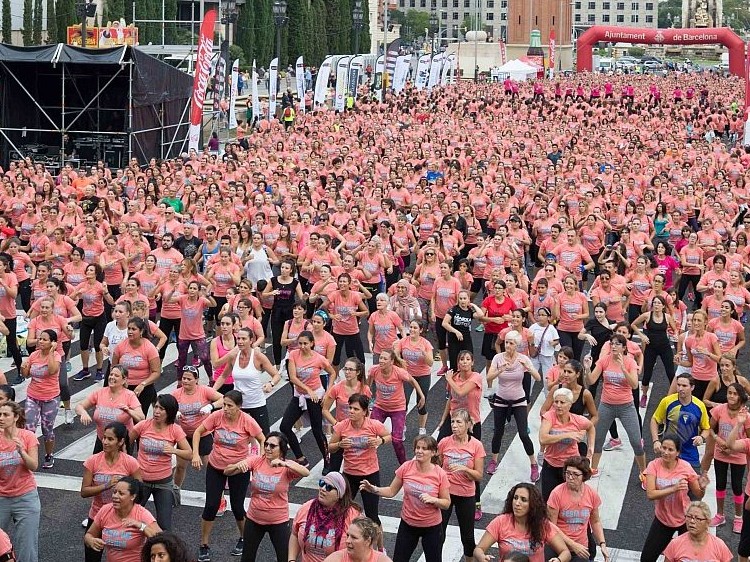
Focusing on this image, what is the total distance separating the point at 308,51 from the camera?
77875 millimetres

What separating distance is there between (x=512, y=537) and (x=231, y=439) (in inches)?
104

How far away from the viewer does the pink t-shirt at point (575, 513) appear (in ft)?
26.6

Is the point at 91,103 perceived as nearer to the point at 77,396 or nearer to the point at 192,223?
the point at 192,223

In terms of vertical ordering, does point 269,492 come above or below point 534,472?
above

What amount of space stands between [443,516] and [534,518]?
1.91 meters

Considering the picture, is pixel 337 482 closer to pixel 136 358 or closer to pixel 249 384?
pixel 249 384

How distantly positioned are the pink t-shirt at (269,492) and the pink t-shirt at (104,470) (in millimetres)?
902

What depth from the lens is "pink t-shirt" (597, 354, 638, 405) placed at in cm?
1102

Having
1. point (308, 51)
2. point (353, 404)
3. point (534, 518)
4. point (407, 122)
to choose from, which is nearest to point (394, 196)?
point (353, 404)

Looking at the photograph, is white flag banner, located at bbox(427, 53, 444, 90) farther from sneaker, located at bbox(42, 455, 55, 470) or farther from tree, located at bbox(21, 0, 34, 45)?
sneaker, located at bbox(42, 455, 55, 470)

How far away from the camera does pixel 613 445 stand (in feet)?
40.2

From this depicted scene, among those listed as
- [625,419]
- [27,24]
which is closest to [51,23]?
[27,24]

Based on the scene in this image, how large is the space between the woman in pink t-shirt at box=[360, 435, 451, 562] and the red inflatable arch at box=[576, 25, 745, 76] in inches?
2728

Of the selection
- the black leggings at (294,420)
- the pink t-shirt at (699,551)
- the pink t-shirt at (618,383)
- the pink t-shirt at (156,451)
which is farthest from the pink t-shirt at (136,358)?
the pink t-shirt at (699,551)
